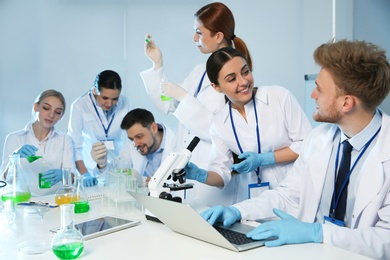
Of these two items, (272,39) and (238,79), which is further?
(272,39)

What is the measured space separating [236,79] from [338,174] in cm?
78

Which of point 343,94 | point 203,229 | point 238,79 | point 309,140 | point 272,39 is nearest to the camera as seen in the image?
point 203,229

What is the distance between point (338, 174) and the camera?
164 cm

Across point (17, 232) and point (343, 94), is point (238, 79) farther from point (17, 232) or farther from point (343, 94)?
point (17, 232)

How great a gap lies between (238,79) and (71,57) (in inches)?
125

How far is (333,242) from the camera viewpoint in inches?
52.3

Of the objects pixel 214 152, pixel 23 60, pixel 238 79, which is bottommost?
pixel 214 152

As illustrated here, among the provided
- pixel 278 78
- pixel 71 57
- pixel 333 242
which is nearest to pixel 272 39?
pixel 278 78

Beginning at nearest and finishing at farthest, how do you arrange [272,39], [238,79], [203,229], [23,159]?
[203,229]
[238,79]
[23,159]
[272,39]

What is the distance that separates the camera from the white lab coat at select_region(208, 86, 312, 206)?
226 cm

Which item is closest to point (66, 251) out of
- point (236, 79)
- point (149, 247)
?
point (149, 247)

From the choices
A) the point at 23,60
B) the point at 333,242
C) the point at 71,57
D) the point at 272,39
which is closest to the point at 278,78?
the point at 272,39

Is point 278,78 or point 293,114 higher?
point 278,78

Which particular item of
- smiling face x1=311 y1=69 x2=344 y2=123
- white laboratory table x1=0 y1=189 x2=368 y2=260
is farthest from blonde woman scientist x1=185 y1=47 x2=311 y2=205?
white laboratory table x1=0 y1=189 x2=368 y2=260
